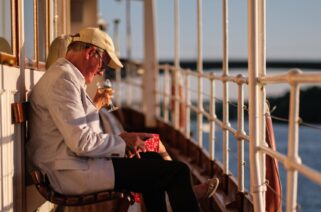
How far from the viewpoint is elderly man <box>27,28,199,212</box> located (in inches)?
120

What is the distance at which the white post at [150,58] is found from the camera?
1097cm

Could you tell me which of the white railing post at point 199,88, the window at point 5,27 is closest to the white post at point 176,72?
the white railing post at point 199,88

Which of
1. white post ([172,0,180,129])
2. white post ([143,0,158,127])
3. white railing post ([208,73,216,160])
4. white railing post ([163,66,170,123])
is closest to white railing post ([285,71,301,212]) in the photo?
white railing post ([208,73,216,160])

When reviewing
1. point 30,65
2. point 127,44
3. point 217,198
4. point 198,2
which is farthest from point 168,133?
point 127,44

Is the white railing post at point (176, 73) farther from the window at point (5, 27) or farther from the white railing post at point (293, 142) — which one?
the white railing post at point (293, 142)

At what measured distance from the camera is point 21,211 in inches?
133

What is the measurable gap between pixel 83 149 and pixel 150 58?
26.7 feet

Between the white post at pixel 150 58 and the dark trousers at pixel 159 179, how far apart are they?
300 inches

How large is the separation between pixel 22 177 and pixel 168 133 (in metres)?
5.46

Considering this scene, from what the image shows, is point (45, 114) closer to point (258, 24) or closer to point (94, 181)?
point (94, 181)

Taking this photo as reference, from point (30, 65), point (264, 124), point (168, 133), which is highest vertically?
point (30, 65)

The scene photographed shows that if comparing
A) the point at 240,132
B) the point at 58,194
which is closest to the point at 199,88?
the point at 240,132

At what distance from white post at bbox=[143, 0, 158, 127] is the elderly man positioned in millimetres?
7584

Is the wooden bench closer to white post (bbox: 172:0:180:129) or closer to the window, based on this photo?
the window
